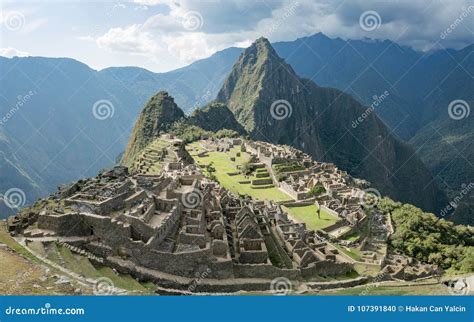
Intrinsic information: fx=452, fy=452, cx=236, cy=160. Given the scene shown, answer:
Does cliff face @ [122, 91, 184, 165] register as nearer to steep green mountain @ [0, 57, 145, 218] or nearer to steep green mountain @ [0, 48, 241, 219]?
steep green mountain @ [0, 48, 241, 219]

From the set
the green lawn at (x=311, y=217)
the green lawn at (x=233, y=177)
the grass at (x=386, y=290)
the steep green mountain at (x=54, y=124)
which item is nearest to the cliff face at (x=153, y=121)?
the steep green mountain at (x=54, y=124)

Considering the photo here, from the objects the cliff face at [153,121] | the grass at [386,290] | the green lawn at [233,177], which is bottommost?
the grass at [386,290]

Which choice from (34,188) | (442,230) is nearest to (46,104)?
(34,188)

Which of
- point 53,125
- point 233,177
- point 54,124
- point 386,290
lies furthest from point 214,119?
point 386,290

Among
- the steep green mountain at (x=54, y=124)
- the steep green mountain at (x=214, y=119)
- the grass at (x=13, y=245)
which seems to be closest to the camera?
the grass at (x=13, y=245)

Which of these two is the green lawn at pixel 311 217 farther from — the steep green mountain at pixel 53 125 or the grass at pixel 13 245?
the steep green mountain at pixel 53 125

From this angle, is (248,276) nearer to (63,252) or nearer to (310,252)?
(310,252)
